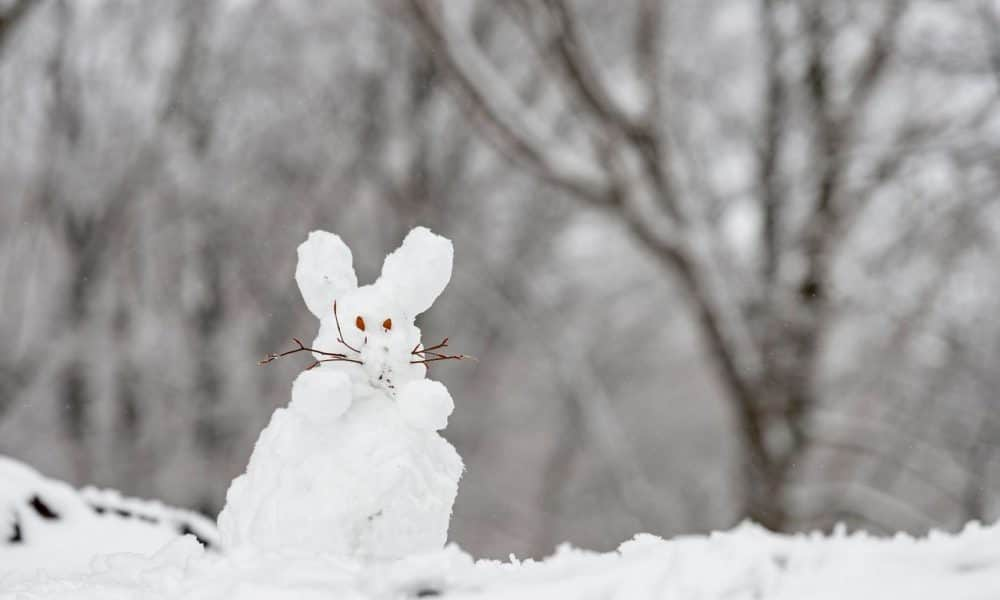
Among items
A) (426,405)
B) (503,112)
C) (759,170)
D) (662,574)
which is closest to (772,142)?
(759,170)

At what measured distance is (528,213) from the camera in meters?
6.91

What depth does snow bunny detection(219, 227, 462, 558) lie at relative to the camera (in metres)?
0.75

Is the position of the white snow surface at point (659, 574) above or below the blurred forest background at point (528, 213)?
below

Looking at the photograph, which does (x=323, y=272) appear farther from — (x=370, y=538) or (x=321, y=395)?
(x=370, y=538)

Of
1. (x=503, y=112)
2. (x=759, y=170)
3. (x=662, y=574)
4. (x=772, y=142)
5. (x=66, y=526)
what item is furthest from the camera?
(x=759, y=170)

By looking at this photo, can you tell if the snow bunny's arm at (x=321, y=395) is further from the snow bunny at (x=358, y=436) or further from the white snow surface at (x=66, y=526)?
the white snow surface at (x=66, y=526)

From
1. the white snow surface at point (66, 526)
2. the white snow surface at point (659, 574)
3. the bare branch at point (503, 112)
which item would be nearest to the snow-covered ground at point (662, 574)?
the white snow surface at point (659, 574)

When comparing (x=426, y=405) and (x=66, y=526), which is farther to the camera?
(x=66, y=526)

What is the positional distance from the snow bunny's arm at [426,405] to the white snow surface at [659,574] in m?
0.17

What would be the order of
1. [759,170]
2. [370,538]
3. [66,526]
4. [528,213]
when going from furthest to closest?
1. [528,213]
2. [759,170]
3. [66,526]
4. [370,538]

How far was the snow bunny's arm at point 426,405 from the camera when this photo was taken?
2.62 ft

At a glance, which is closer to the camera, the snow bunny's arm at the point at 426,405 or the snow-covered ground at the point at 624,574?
the snow-covered ground at the point at 624,574

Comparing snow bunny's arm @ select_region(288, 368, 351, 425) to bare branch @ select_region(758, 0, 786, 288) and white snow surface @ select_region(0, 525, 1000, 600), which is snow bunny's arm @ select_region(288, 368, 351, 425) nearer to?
white snow surface @ select_region(0, 525, 1000, 600)

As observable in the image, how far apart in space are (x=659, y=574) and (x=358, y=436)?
1.16 feet
